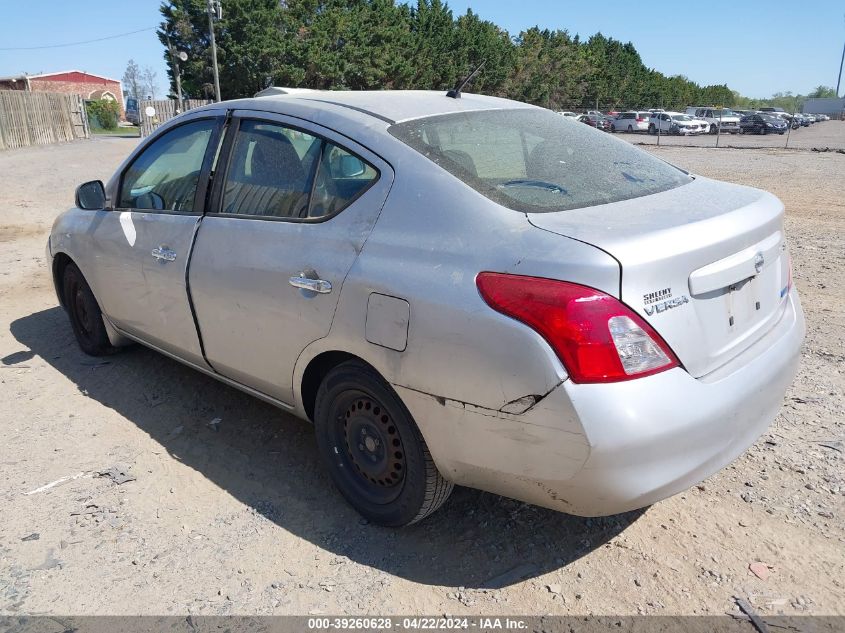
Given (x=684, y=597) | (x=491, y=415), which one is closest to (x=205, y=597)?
(x=491, y=415)

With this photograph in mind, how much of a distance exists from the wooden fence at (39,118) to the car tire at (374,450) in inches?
1173

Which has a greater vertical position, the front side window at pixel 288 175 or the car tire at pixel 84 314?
the front side window at pixel 288 175

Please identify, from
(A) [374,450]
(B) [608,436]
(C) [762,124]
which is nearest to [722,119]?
(C) [762,124]

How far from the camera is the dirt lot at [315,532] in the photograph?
2531 mm

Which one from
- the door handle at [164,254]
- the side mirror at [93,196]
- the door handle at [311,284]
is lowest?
the door handle at [164,254]

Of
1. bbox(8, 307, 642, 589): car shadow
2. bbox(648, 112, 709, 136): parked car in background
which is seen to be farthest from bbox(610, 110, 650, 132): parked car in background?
bbox(8, 307, 642, 589): car shadow

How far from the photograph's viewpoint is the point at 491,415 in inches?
89.5

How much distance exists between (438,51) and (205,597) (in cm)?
5502

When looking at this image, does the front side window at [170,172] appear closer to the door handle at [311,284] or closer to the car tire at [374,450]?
the door handle at [311,284]

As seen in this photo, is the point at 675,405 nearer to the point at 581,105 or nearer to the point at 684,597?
the point at 684,597

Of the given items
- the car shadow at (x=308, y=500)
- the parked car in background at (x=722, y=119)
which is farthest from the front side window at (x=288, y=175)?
the parked car in background at (x=722, y=119)

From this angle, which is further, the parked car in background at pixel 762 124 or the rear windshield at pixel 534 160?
the parked car in background at pixel 762 124

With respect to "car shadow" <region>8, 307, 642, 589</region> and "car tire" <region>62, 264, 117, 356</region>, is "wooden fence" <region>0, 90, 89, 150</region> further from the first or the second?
"car shadow" <region>8, 307, 642, 589</region>

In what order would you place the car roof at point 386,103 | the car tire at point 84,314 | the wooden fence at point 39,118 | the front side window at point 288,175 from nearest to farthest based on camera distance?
the front side window at point 288,175 → the car roof at point 386,103 → the car tire at point 84,314 → the wooden fence at point 39,118
